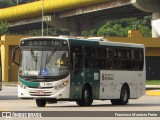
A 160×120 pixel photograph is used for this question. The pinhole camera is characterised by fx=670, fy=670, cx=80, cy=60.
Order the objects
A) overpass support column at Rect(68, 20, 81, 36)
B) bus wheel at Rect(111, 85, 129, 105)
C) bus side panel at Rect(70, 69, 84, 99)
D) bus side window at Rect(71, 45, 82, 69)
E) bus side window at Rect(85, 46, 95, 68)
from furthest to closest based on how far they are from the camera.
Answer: overpass support column at Rect(68, 20, 81, 36) < bus wheel at Rect(111, 85, 129, 105) < bus side window at Rect(85, 46, 95, 68) < bus side window at Rect(71, 45, 82, 69) < bus side panel at Rect(70, 69, 84, 99)

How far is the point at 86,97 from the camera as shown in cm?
2698

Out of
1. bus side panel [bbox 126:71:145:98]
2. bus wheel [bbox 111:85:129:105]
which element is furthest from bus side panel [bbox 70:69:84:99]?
bus side panel [bbox 126:71:145:98]

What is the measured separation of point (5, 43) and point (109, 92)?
43013 mm

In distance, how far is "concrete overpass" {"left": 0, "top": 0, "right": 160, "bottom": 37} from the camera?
7856 cm

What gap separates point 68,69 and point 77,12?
2508 inches

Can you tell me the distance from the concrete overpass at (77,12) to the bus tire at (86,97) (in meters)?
47.5

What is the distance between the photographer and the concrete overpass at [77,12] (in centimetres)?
7856

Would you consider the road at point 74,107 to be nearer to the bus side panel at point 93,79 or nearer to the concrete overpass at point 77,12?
the bus side panel at point 93,79

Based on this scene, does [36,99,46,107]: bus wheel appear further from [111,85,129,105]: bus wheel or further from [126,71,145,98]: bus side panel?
[126,71,145,98]: bus side panel

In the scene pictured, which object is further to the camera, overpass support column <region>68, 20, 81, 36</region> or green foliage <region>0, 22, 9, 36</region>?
green foliage <region>0, 22, 9, 36</region>

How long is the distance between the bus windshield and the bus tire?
54.3 inches

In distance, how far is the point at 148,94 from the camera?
40.8 m

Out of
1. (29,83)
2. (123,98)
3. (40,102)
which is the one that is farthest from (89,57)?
(123,98)

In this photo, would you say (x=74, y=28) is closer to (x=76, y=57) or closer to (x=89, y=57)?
(x=89, y=57)
